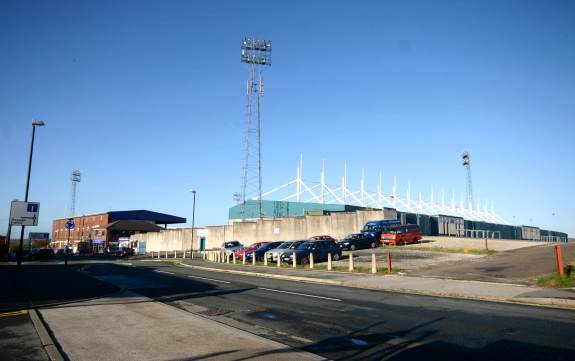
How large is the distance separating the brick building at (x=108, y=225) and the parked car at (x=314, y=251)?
73.4 meters

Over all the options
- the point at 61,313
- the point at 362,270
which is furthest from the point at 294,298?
the point at 362,270

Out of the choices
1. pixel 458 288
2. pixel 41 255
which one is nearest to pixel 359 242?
pixel 458 288

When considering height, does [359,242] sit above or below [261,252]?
above

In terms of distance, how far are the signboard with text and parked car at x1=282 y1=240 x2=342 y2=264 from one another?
1731cm

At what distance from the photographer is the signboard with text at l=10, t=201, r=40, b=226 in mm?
28297

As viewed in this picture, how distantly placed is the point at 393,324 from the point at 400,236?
3029cm

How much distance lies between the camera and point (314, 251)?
30344 millimetres

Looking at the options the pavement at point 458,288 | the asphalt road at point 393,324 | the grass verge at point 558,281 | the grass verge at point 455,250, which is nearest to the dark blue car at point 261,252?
the grass verge at point 455,250

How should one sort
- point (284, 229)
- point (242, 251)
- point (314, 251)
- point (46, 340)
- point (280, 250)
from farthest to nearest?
point (284, 229)
point (242, 251)
point (280, 250)
point (314, 251)
point (46, 340)

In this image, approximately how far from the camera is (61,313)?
1093 cm

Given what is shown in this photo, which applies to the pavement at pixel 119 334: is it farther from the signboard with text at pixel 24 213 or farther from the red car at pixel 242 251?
the red car at pixel 242 251

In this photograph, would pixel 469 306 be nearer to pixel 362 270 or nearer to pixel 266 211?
pixel 362 270

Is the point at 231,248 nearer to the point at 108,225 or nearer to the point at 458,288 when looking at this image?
the point at 458,288

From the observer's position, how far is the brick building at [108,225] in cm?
9650
